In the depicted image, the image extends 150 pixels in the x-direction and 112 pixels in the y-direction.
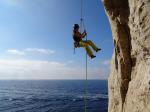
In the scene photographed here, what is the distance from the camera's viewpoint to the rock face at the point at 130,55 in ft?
37.2

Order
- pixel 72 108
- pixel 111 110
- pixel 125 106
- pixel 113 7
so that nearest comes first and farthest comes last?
1. pixel 125 106
2. pixel 113 7
3. pixel 111 110
4. pixel 72 108

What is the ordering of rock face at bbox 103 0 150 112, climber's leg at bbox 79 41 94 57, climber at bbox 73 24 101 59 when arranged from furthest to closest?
climber's leg at bbox 79 41 94 57, climber at bbox 73 24 101 59, rock face at bbox 103 0 150 112

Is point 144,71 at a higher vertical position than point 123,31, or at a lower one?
lower

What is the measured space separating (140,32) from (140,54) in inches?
46.8

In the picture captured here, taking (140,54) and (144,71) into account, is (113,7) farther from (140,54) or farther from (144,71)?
(144,71)

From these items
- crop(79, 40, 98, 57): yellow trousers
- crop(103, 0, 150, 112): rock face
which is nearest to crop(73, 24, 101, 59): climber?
crop(79, 40, 98, 57): yellow trousers

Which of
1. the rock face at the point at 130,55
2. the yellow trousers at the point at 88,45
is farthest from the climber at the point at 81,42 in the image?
the rock face at the point at 130,55

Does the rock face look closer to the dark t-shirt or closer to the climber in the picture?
the climber

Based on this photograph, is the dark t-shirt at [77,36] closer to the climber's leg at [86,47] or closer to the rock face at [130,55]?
the climber's leg at [86,47]

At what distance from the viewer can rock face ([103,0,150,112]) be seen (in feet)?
37.2

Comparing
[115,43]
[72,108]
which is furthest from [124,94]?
[72,108]

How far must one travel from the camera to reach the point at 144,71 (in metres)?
11.5

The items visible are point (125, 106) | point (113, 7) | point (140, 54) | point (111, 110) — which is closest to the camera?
point (140, 54)

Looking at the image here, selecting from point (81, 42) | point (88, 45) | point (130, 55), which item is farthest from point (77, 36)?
point (130, 55)
